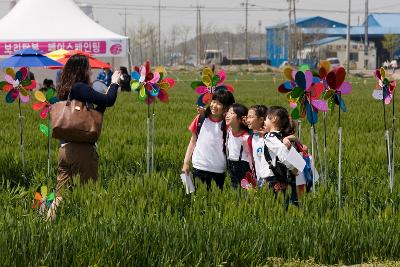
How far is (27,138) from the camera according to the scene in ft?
39.0

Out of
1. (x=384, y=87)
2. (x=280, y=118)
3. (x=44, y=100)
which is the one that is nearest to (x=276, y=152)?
(x=280, y=118)

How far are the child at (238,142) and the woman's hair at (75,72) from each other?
1217mm

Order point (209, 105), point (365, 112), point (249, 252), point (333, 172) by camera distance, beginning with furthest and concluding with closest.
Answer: point (365, 112) → point (333, 172) → point (209, 105) → point (249, 252)

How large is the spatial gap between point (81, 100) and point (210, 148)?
125 cm

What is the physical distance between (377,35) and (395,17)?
10.4 m

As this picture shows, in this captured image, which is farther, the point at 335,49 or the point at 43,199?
the point at 335,49

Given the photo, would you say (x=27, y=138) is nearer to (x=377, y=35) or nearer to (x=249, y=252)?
(x=249, y=252)

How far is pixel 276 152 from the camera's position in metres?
6.03

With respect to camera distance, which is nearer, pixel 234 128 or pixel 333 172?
pixel 234 128

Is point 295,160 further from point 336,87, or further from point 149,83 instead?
point 149,83

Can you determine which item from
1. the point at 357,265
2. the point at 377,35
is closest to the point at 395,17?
the point at 377,35

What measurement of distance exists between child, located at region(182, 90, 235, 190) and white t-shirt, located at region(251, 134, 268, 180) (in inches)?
15.6

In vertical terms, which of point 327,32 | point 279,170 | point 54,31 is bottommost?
point 279,170

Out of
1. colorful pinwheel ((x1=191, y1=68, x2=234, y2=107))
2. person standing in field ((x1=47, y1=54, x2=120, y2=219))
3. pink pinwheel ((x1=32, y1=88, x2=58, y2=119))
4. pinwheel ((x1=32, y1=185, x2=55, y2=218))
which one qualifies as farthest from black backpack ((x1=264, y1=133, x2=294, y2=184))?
pink pinwheel ((x1=32, y1=88, x2=58, y2=119))
